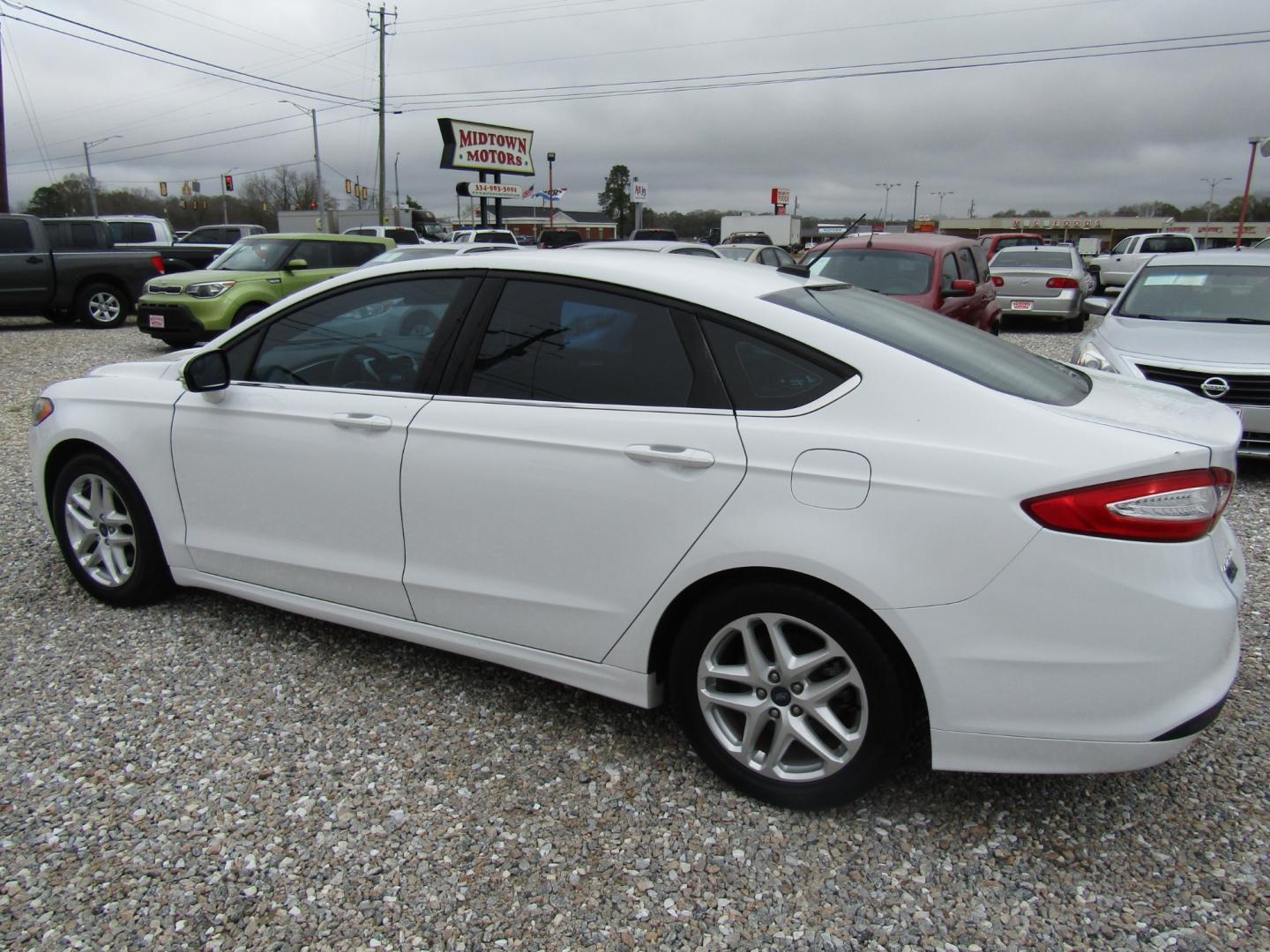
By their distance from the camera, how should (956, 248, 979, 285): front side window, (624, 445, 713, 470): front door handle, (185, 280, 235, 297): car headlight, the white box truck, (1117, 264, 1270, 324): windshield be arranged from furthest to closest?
the white box truck < (185, 280, 235, 297): car headlight < (956, 248, 979, 285): front side window < (1117, 264, 1270, 324): windshield < (624, 445, 713, 470): front door handle

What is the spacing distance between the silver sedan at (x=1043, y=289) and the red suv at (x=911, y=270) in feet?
18.0

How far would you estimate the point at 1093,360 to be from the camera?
636 cm

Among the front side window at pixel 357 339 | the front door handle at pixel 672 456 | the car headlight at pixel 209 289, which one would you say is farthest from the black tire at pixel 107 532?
the car headlight at pixel 209 289

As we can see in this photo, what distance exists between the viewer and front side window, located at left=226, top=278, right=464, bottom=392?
3.10 meters

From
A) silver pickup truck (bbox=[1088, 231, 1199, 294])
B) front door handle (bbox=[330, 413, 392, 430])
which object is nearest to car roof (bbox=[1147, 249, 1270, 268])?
front door handle (bbox=[330, 413, 392, 430])

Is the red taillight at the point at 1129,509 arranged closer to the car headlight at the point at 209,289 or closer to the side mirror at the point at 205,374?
the side mirror at the point at 205,374

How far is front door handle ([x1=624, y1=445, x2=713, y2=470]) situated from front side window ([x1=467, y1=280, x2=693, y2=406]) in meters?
0.15

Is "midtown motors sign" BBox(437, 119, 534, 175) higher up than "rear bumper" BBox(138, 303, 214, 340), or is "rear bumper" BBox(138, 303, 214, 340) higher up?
"midtown motors sign" BBox(437, 119, 534, 175)

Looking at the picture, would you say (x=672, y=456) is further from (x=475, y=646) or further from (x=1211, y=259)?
(x=1211, y=259)

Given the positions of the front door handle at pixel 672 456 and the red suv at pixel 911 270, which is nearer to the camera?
the front door handle at pixel 672 456

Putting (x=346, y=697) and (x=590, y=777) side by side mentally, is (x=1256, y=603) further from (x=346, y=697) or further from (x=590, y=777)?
(x=346, y=697)

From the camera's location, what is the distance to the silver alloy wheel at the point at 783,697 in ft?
8.02

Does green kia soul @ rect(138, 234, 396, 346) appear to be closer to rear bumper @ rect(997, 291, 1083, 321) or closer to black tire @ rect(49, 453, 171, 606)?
black tire @ rect(49, 453, 171, 606)

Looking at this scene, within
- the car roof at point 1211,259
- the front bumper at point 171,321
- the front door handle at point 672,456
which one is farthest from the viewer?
the front bumper at point 171,321
